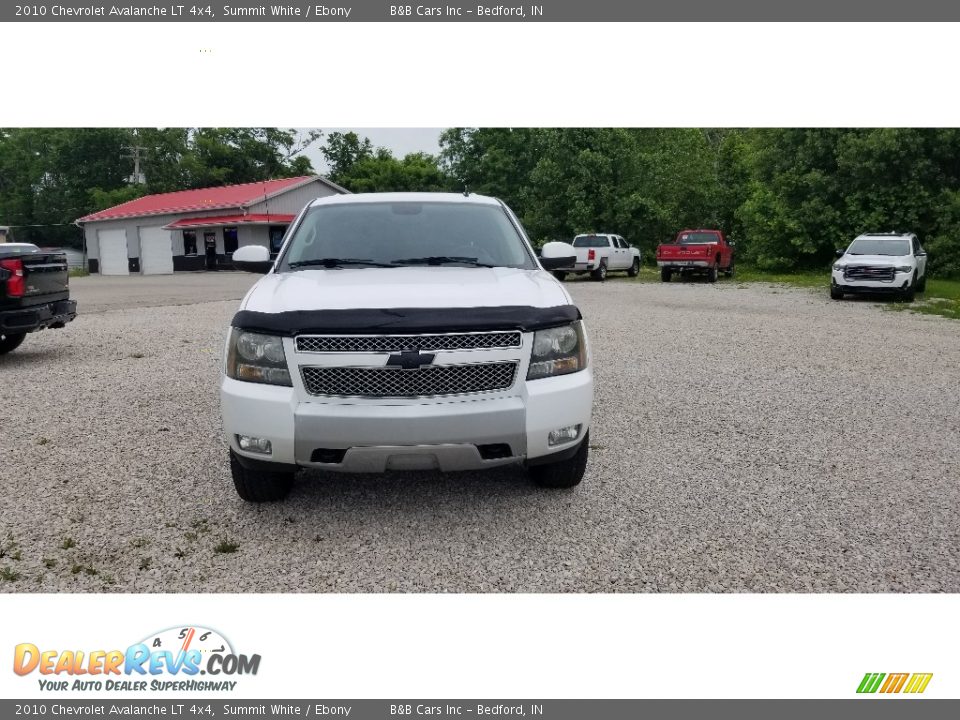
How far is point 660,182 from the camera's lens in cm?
3506

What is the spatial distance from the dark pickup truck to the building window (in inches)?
1249

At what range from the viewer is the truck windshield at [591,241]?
2785 cm

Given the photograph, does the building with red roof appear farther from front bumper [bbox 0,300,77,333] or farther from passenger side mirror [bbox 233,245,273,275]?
passenger side mirror [bbox 233,245,273,275]

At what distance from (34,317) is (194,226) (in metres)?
33.2

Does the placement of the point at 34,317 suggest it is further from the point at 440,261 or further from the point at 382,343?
the point at 382,343

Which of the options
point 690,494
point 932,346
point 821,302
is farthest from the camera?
point 821,302

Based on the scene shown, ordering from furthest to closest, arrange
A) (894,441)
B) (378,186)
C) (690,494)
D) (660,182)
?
(378,186)
(660,182)
(894,441)
(690,494)

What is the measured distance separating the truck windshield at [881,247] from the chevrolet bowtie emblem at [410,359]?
1823 centimetres

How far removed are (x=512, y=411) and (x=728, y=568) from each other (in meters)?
1.28

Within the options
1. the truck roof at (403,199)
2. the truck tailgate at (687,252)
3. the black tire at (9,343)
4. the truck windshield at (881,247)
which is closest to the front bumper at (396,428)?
the truck roof at (403,199)

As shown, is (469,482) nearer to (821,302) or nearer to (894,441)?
(894,441)

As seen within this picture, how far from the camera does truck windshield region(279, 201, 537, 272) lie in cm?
481

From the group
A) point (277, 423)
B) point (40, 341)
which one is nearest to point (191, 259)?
point (40, 341)

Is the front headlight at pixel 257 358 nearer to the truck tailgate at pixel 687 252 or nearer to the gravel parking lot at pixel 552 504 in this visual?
the gravel parking lot at pixel 552 504
